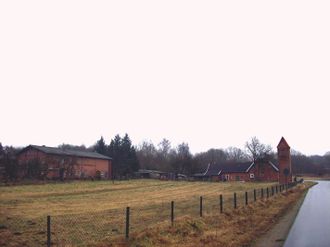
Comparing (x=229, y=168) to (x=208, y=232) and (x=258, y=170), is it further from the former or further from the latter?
(x=208, y=232)

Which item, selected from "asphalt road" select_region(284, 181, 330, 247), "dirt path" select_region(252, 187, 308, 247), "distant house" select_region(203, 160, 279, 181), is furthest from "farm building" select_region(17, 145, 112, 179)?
"dirt path" select_region(252, 187, 308, 247)

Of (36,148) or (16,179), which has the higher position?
(36,148)

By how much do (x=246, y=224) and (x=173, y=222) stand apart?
399 centimetres

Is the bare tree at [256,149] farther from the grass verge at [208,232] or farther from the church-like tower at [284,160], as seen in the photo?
the grass verge at [208,232]

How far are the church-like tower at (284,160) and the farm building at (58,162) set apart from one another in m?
38.5

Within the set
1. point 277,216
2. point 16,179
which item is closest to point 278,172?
point 16,179

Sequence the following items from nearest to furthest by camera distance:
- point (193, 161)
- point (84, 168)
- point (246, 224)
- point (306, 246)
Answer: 1. point (306, 246)
2. point (246, 224)
3. point (84, 168)
4. point (193, 161)

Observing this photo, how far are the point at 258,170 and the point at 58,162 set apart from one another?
165 feet

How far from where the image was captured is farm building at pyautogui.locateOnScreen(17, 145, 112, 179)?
6744cm

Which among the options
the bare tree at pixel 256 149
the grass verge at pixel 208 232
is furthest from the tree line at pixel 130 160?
the grass verge at pixel 208 232

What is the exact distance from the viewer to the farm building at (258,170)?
9300cm

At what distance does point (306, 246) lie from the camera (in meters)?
13.5

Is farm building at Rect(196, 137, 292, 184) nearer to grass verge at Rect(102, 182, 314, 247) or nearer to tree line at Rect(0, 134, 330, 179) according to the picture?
tree line at Rect(0, 134, 330, 179)

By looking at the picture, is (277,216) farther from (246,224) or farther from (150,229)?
(150,229)
